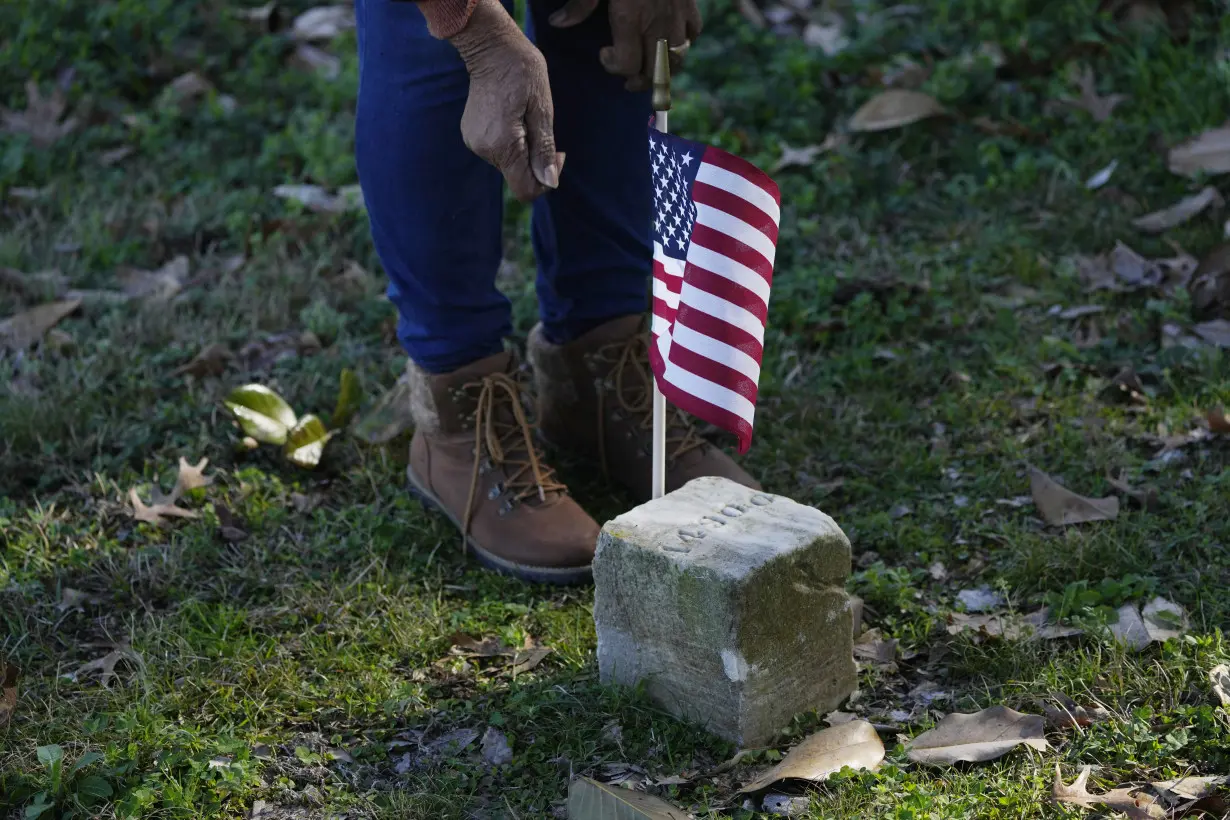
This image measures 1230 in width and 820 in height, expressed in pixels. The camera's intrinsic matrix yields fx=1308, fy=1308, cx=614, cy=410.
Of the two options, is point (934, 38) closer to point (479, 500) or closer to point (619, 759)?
point (479, 500)

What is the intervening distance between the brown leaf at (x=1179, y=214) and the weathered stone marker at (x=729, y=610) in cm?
189

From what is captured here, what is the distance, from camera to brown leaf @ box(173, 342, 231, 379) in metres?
3.21

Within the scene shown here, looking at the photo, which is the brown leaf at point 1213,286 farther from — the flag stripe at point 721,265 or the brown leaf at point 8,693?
the brown leaf at point 8,693

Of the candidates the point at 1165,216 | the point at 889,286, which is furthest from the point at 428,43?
the point at 1165,216

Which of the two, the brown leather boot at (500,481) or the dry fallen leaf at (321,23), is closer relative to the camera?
the brown leather boot at (500,481)

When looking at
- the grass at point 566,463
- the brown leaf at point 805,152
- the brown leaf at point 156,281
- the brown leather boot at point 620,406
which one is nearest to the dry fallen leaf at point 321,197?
the grass at point 566,463

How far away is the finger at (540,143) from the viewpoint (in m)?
2.04

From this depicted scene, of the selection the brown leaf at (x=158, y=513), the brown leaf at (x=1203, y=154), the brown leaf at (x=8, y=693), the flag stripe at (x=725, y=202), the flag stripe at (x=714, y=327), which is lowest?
the brown leaf at (x=8, y=693)

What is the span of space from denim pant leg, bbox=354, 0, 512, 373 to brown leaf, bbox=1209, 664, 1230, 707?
1.37 metres

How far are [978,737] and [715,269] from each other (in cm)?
79

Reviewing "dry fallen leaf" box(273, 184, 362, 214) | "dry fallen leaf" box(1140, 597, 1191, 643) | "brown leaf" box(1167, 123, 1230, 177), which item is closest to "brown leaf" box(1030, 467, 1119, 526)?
"dry fallen leaf" box(1140, 597, 1191, 643)

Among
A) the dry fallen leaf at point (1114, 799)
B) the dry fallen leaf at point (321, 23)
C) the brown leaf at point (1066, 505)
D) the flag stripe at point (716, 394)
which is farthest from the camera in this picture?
the dry fallen leaf at point (321, 23)

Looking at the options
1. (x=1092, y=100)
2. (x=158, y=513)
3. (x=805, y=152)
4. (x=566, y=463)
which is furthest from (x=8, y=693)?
(x=1092, y=100)

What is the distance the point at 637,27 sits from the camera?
237 cm
